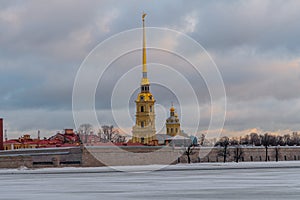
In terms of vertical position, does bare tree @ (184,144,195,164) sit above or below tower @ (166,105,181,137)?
below

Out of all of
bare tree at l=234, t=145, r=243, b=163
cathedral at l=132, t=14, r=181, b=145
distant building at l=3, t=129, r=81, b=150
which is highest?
cathedral at l=132, t=14, r=181, b=145

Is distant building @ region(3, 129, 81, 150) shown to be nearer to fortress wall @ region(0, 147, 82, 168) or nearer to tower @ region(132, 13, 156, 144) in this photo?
tower @ region(132, 13, 156, 144)

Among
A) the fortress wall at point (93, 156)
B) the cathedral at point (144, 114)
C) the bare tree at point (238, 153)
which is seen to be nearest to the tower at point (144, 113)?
the cathedral at point (144, 114)

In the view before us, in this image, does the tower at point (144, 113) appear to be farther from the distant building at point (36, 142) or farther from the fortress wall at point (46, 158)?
the fortress wall at point (46, 158)

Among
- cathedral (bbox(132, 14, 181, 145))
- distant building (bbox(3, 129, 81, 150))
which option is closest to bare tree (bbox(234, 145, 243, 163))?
cathedral (bbox(132, 14, 181, 145))

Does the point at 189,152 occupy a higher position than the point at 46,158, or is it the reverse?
the point at 189,152

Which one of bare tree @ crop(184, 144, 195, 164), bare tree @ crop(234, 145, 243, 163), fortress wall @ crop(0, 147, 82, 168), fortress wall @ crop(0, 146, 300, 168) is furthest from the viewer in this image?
bare tree @ crop(234, 145, 243, 163)

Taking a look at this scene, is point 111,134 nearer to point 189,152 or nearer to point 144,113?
point 144,113

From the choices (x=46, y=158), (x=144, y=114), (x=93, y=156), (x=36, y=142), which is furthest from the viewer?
(x=144, y=114)

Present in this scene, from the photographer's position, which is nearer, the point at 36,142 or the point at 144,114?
the point at 36,142

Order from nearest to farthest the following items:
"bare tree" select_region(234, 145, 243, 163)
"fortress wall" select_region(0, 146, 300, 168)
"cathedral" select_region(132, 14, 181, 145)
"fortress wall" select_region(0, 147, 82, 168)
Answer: "fortress wall" select_region(0, 147, 82, 168) → "fortress wall" select_region(0, 146, 300, 168) → "bare tree" select_region(234, 145, 243, 163) → "cathedral" select_region(132, 14, 181, 145)

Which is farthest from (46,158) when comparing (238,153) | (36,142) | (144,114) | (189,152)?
(144,114)

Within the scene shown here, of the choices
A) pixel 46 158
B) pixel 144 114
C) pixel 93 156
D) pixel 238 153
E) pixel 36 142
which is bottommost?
pixel 238 153

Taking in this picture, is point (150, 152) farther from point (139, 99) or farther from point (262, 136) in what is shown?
point (262, 136)
